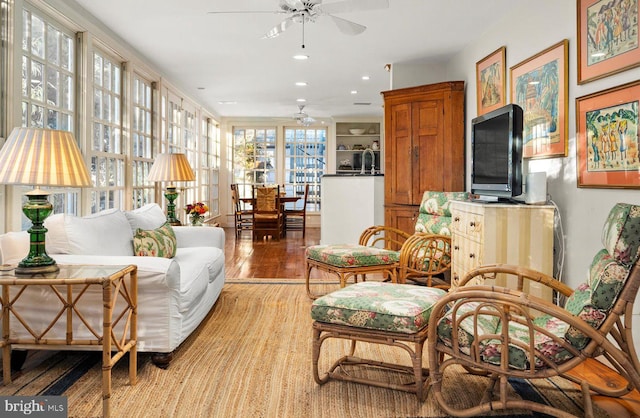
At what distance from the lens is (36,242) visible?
2.19 metres

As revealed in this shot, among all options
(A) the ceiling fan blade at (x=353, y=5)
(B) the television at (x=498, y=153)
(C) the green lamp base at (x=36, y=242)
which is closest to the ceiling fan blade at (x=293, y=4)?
(A) the ceiling fan blade at (x=353, y=5)

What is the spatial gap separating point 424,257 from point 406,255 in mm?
183

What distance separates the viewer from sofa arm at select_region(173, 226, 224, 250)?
413 centimetres

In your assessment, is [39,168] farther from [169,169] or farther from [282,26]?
[169,169]

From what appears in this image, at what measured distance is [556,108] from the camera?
328cm

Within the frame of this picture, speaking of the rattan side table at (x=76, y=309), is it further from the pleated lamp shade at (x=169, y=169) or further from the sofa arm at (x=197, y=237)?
the pleated lamp shade at (x=169, y=169)

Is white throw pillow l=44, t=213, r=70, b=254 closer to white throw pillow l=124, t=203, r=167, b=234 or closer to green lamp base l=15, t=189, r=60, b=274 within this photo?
green lamp base l=15, t=189, r=60, b=274

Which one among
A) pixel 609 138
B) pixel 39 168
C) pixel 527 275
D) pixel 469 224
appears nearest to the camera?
pixel 39 168

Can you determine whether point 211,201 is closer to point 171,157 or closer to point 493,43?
point 171,157

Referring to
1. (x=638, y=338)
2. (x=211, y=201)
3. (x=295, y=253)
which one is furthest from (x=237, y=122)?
(x=638, y=338)

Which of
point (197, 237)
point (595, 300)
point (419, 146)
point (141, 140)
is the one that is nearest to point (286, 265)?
point (197, 237)

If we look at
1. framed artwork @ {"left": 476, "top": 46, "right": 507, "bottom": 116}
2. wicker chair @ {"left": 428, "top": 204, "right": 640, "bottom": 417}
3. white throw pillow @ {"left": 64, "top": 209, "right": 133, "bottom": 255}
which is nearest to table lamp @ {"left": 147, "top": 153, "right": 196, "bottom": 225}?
white throw pillow @ {"left": 64, "top": 209, "right": 133, "bottom": 255}

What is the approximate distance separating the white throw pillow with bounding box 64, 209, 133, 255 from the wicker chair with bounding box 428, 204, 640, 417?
76.9 inches

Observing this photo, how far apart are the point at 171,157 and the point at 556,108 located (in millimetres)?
3381
